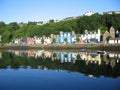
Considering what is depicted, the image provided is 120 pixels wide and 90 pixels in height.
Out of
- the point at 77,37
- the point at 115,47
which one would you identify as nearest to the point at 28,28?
the point at 77,37

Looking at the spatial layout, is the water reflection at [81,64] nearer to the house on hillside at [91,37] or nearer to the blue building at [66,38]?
the house on hillside at [91,37]

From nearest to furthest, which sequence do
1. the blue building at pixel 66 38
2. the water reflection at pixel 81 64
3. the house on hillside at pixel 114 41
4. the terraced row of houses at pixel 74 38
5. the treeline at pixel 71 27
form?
the water reflection at pixel 81 64
the house on hillside at pixel 114 41
the terraced row of houses at pixel 74 38
the blue building at pixel 66 38
the treeline at pixel 71 27

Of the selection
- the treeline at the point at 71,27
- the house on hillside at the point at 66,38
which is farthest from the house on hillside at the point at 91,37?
the treeline at the point at 71,27

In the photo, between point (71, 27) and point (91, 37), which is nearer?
point (91, 37)

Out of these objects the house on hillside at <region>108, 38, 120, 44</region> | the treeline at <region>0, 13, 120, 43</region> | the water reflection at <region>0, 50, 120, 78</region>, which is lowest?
the water reflection at <region>0, 50, 120, 78</region>

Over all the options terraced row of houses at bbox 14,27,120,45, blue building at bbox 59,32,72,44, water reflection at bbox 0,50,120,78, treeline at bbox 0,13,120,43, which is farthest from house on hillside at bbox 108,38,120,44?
blue building at bbox 59,32,72,44

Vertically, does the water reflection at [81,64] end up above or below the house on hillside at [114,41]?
below

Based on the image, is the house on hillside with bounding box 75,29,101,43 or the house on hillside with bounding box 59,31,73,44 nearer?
the house on hillside with bounding box 75,29,101,43

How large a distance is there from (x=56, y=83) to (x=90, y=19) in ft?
271

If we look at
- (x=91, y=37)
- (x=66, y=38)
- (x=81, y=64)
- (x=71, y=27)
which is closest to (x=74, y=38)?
(x=66, y=38)

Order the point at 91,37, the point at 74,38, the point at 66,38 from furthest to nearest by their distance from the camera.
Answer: the point at 66,38
the point at 74,38
the point at 91,37

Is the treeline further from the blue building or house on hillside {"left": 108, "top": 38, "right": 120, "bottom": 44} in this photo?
house on hillside {"left": 108, "top": 38, "right": 120, "bottom": 44}

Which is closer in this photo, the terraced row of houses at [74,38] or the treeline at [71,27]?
the terraced row of houses at [74,38]

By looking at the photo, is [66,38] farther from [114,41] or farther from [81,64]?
[81,64]
